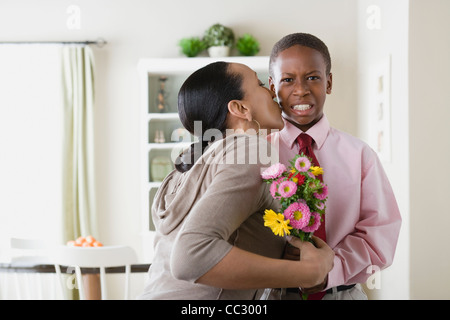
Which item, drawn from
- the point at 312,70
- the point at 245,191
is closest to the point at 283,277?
the point at 245,191

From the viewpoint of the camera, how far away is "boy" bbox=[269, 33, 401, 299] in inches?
40.3

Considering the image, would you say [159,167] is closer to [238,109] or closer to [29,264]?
[29,264]

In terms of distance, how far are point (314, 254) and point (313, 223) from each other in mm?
49

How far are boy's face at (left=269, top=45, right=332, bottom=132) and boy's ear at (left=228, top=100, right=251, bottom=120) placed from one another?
0.19 metres

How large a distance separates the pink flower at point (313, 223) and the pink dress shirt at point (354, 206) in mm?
195

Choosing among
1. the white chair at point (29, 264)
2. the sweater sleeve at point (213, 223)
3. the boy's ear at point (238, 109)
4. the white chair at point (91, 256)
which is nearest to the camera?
the sweater sleeve at point (213, 223)

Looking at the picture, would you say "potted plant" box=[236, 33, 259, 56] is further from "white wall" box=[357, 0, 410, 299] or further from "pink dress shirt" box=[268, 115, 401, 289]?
"pink dress shirt" box=[268, 115, 401, 289]

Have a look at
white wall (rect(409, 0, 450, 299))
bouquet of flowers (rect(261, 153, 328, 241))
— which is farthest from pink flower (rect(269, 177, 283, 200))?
white wall (rect(409, 0, 450, 299))

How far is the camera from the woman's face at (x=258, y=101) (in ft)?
3.12

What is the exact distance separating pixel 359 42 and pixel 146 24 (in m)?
1.86

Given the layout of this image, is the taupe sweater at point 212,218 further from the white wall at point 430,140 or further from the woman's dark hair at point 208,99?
the white wall at point 430,140

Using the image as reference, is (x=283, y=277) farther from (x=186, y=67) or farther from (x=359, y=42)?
(x=359, y=42)

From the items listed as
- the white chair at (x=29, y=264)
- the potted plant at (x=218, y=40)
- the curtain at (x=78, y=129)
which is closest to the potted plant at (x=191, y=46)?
the potted plant at (x=218, y=40)

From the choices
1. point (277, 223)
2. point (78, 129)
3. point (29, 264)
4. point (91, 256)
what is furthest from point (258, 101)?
point (78, 129)
